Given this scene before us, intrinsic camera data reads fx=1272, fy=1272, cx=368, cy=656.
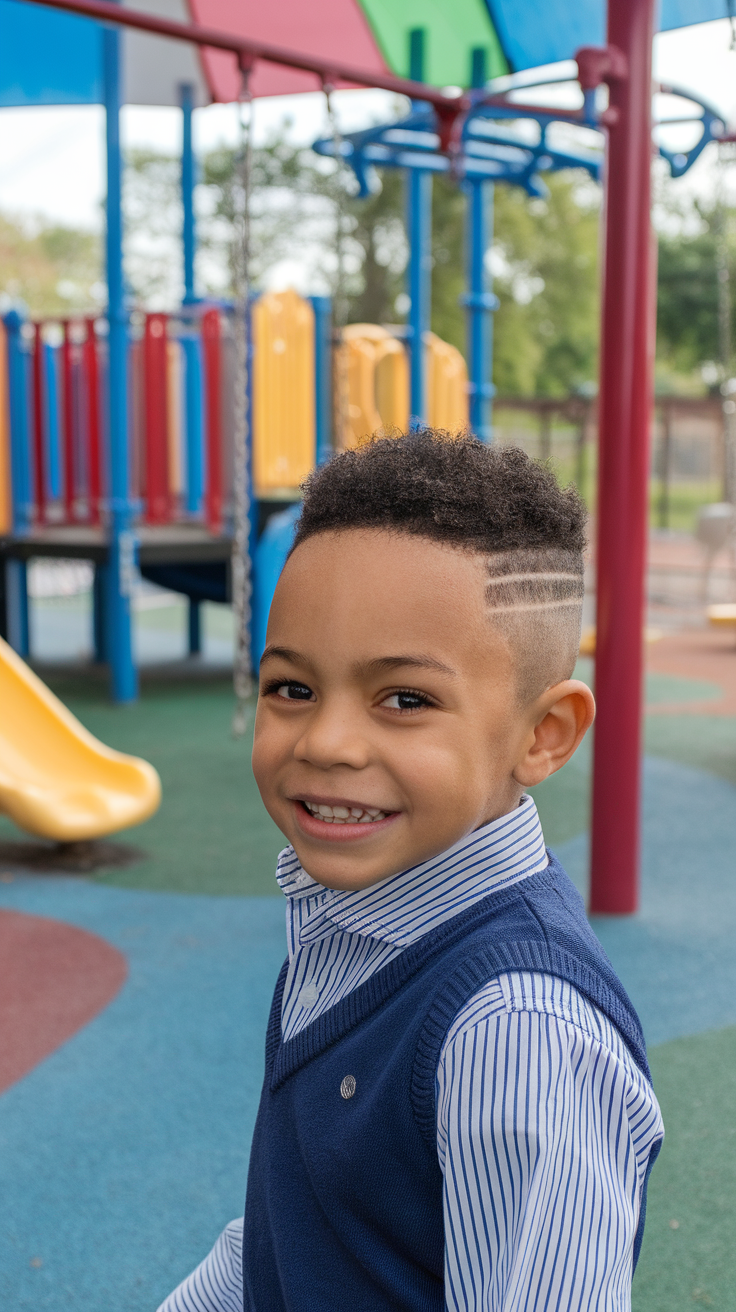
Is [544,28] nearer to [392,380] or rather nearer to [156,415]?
[392,380]

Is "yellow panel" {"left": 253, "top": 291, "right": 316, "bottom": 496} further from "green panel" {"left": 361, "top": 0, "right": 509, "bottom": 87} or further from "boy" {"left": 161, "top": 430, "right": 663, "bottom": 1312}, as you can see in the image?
"boy" {"left": 161, "top": 430, "right": 663, "bottom": 1312}

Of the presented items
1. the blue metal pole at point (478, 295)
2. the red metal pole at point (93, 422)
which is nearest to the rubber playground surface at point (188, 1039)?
the red metal pole at point (93, 422)

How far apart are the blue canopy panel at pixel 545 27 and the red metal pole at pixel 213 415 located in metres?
2.14

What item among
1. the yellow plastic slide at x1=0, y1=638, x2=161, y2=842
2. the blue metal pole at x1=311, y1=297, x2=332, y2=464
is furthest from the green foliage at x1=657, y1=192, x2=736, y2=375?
the yellow plastic slide at x1=0, y1=638, x2=161, y2=842

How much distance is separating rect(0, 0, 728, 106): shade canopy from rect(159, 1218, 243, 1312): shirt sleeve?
5790mm

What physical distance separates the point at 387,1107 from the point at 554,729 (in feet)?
1.02

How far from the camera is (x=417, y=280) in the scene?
784 cm

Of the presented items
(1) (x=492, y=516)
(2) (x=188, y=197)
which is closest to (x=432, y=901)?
(1) (x=492, y=516)

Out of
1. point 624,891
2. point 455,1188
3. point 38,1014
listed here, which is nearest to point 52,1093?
point 38,1014

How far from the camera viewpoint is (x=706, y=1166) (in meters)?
2.24

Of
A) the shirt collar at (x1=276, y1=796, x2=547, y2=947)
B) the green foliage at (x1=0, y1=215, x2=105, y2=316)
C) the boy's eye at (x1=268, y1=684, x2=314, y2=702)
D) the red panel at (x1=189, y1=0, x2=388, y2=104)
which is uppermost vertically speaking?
the green foliage at (x1=0, y1=215, x2=105, y2=316)

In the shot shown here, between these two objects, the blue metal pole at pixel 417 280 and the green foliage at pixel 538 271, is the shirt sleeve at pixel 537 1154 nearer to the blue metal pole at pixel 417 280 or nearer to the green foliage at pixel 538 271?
the blue metal pole at pixel 417 280

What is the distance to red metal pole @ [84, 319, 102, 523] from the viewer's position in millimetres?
7020

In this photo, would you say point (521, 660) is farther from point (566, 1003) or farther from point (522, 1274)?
point (522, 1274)
